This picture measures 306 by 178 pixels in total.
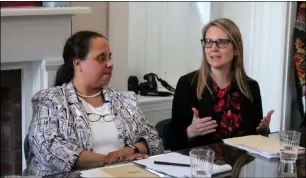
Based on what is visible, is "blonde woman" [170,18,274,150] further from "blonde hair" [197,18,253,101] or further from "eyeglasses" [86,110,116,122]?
"eyeglasses" [86,110,116,122]

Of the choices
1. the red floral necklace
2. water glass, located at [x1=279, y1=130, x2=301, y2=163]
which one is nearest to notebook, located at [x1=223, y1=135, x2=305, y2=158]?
water glass, located at [x1=279, y1=130, x2=301, y2=163]

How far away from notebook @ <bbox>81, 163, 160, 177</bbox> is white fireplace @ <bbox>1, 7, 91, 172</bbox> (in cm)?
93

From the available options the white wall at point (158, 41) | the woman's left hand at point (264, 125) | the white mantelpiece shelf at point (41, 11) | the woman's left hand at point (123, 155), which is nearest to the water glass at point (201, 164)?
the woman's left hand at point (123, 155)

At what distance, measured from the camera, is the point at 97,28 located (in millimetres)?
3053

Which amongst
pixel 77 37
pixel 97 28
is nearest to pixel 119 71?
pixel 97 28

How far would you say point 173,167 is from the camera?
190cm

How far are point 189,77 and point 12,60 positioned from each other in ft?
2.66

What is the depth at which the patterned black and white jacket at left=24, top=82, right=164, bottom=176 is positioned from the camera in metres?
2.20

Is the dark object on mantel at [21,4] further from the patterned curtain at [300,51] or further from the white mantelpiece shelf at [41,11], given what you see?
the patterned curtain at [300,51]

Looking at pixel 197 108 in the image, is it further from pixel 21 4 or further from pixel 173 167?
pixel 21 4

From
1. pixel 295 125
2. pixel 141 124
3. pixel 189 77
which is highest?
pixel 189 77

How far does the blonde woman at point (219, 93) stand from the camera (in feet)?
8.70

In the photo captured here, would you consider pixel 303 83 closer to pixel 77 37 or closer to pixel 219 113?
pixel 219 113

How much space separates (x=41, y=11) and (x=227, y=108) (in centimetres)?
95
